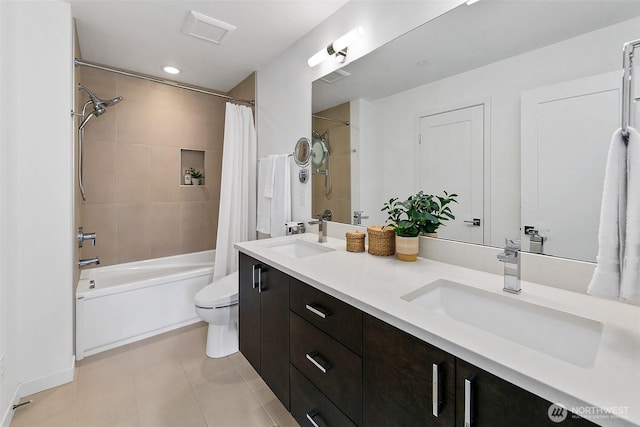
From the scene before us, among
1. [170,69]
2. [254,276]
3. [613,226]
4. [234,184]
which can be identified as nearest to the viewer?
[613,226]

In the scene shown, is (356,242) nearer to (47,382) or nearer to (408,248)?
(408,248)

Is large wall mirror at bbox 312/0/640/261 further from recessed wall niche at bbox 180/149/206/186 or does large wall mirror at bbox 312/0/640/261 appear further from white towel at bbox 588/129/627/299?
recessed wall niche at bbox 180/149/206/186

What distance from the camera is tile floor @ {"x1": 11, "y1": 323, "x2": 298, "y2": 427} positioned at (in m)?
1.48

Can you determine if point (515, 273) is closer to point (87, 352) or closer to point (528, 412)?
point (528, 412)

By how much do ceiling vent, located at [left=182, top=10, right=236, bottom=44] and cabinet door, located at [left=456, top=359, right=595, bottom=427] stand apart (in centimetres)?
235

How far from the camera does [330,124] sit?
192cm

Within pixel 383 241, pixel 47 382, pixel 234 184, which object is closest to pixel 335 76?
pixel 383 241

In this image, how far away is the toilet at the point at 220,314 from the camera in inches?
75.5

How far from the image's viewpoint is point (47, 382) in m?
1.71

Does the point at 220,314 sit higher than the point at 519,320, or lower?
lower

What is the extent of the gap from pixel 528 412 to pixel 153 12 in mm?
2625

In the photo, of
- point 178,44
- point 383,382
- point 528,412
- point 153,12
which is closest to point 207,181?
point 178,44

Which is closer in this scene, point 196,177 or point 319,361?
point 319,361

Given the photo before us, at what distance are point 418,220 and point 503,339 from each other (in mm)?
701
